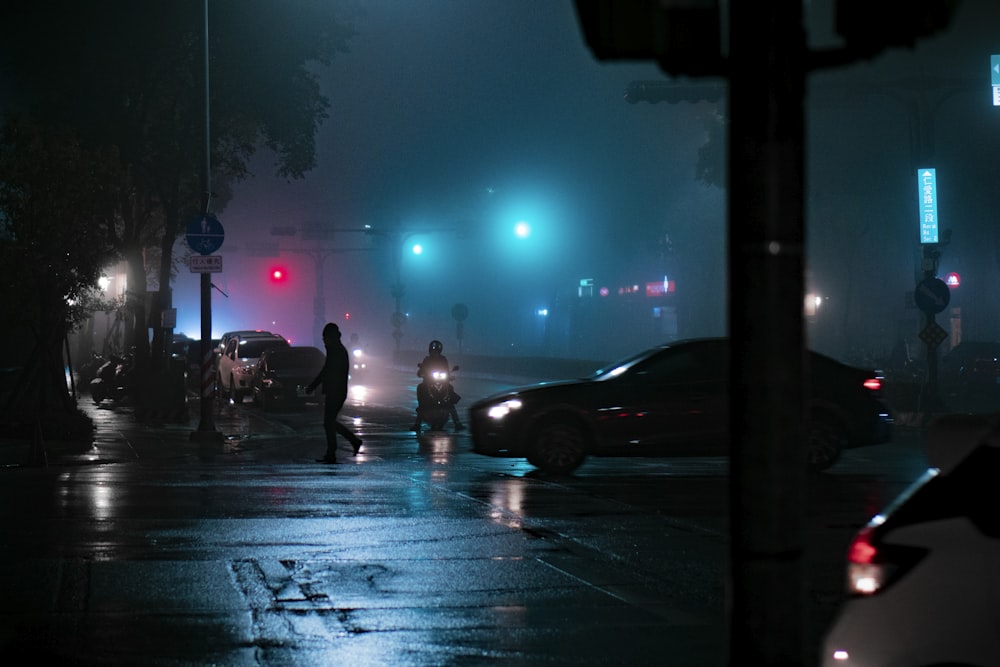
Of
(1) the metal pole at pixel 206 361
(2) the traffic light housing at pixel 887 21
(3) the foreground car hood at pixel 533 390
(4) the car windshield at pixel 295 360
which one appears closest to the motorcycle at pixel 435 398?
(1) the metal pole at pixel 206 361

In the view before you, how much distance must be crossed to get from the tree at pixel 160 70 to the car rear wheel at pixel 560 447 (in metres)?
18.6

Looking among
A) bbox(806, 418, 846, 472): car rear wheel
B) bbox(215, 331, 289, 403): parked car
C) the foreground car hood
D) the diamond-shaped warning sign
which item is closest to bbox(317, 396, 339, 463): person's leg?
the foreground car hood

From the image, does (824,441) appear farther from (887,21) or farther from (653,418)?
(887,21)

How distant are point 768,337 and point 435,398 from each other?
2222 centimetres

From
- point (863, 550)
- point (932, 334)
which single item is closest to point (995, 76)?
point (932, 334)

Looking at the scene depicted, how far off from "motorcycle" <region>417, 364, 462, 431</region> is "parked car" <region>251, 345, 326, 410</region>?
9.13 meters

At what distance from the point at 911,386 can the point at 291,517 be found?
64.6 feet

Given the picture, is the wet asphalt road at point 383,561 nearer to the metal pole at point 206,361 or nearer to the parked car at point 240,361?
the metal pole at point 206,361

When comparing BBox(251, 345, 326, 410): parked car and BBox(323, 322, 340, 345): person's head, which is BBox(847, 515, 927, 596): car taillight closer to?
BBox(323, 322, 340, 345): person's head

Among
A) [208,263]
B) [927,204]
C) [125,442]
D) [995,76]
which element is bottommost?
[125,442]

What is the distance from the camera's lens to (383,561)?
35.0ft

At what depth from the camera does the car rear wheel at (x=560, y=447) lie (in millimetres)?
17203

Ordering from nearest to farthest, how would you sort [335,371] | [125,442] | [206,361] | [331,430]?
[331,430] < [335,371] < [125,442] < [206,361]

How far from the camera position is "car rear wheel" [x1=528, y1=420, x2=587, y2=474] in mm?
→ 17203
